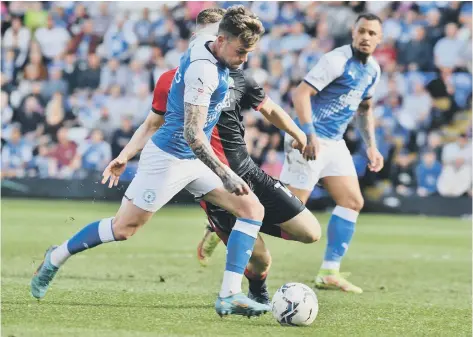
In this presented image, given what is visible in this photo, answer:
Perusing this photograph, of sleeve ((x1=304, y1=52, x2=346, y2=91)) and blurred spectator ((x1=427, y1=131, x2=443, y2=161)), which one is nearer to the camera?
sleeve ((x1=304, y1=52, x2=346, y2=91))

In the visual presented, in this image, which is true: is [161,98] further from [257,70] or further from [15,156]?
[15,156]

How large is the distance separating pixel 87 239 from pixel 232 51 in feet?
6.14

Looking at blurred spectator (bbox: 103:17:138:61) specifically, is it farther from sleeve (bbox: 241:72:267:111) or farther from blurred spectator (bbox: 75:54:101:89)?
sleeve (bbox: 241:72:267:111)

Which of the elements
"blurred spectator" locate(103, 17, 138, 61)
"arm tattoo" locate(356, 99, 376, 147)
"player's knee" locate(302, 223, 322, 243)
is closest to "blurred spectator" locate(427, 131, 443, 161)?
"blurred spectator" locate(103, 17, 138, 61)

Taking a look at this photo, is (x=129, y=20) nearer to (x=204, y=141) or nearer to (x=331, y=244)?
(x=331, y=244)

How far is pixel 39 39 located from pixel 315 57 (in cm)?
703

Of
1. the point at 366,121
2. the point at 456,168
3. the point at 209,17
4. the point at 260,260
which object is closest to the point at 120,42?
the point at 456,168

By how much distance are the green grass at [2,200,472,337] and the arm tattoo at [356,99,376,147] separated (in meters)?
1.43

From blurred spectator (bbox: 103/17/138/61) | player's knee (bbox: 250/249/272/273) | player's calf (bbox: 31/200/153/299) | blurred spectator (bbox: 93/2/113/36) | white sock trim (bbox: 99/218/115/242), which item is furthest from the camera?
blurred spectator (bbox: 93/2/113/36)

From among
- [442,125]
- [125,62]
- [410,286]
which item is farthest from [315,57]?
[410,286]

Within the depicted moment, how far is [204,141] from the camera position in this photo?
6.34 meters

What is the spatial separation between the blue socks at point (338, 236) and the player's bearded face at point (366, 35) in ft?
5.02

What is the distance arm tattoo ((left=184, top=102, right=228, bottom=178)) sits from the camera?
630 cm

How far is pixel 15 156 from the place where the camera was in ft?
68.5
